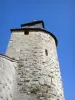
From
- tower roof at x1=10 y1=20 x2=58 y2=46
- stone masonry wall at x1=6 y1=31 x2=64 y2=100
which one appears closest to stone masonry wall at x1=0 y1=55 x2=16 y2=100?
stone masonry wall at x1=6 y1=31 x2=64 y2=100

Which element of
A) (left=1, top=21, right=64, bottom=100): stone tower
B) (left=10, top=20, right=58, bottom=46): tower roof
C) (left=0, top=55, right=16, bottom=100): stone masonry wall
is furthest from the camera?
(left=10, top=20, right=58, bottom=46): tower roof

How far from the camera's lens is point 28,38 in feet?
32.4

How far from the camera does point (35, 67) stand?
8.12 m

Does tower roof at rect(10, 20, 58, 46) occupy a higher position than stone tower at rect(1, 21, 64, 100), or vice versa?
tower roof at rect(10, 20, 58, 46)

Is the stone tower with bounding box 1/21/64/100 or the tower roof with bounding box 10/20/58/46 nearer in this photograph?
the stone tower with bounding box 1/21/64/100

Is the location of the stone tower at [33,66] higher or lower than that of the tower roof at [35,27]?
lower

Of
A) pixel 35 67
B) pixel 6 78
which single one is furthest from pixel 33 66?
pixel 6 78

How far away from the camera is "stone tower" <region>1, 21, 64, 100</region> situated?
7.18 meters

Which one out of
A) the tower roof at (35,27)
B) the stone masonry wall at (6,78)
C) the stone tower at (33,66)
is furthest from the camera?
the tower roof at (35,27)

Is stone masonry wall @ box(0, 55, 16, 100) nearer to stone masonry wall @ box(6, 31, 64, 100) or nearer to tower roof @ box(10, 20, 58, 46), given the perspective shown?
stone masonry wall @ box(6, 31, 64, 100)

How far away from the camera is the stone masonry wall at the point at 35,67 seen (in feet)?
23.6

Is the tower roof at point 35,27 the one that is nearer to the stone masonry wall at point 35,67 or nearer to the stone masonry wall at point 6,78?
the stone masonry wall at point 35,67

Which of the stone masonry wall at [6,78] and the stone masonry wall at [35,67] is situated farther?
the stone masonry wall at [35,67]

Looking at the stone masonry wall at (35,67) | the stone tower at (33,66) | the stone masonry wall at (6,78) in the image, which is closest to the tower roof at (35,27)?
the stone tower at (33,66)
